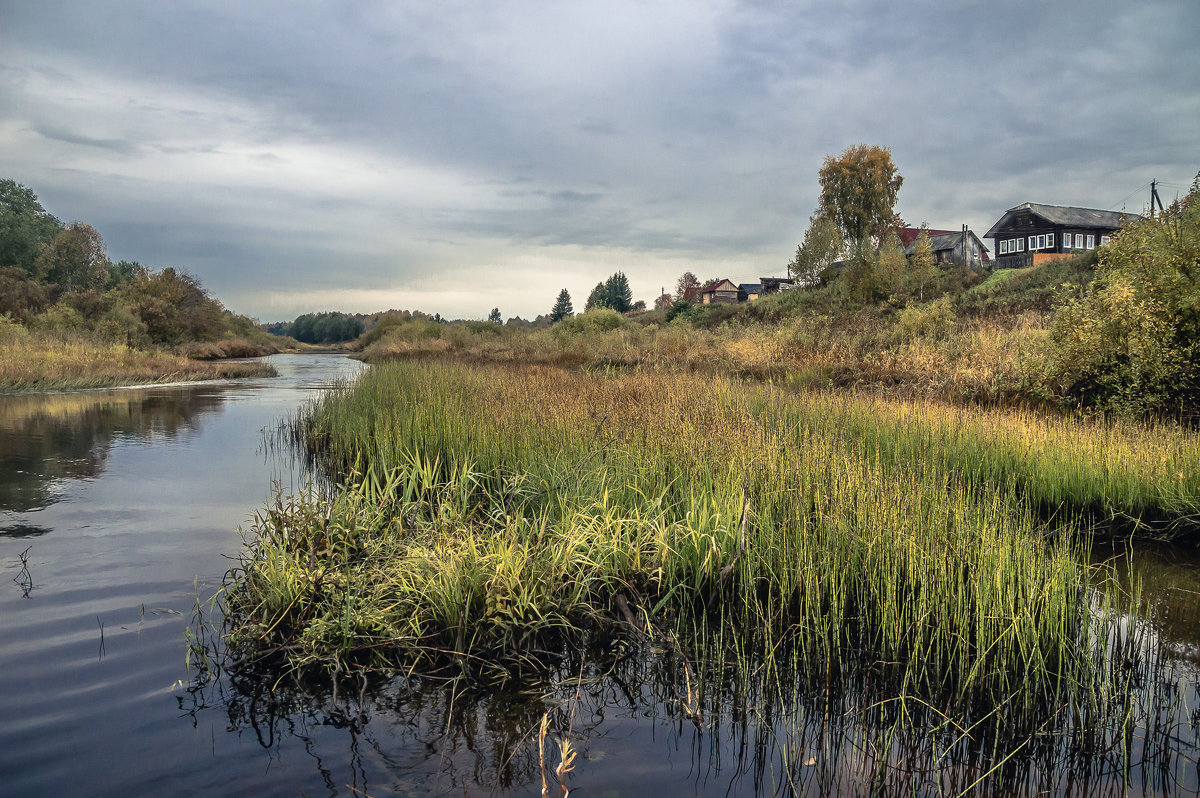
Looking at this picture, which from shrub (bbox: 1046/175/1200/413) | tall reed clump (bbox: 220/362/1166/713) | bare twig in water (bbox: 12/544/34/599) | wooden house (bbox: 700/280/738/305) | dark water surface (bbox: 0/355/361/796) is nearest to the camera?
dark water surface (bbox: 0/355/361/796)

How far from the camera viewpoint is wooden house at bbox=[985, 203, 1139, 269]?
51.8m

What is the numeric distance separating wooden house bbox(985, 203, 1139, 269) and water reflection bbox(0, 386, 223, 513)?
54416 millimetres

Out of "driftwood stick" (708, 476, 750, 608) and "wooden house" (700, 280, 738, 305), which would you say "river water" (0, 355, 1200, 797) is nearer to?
"driftwood stick" (708, 476, 750, 608)

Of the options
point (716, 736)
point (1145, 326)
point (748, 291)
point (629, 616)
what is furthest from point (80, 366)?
point (748, 291)

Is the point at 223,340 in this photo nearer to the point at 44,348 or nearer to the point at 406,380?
the point at 44,348

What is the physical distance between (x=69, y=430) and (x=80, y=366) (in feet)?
45.3

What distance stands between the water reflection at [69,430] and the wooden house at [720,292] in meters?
69.8

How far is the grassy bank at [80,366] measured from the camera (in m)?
21.9

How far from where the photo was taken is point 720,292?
87188 mm

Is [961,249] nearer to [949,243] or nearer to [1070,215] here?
[949,243]

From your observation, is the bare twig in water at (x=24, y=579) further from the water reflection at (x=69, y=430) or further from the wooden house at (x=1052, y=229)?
the wooden house at (x=1052, y=229)

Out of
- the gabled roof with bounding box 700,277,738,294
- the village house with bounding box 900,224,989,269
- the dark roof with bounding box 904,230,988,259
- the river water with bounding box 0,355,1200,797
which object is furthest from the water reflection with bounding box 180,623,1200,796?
the gabled roof with bounding box 700,277,738,294

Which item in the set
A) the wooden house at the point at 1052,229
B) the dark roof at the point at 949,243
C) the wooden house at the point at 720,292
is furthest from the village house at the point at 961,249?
the wooden house at the point at 720,292

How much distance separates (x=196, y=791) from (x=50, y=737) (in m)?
1.07
